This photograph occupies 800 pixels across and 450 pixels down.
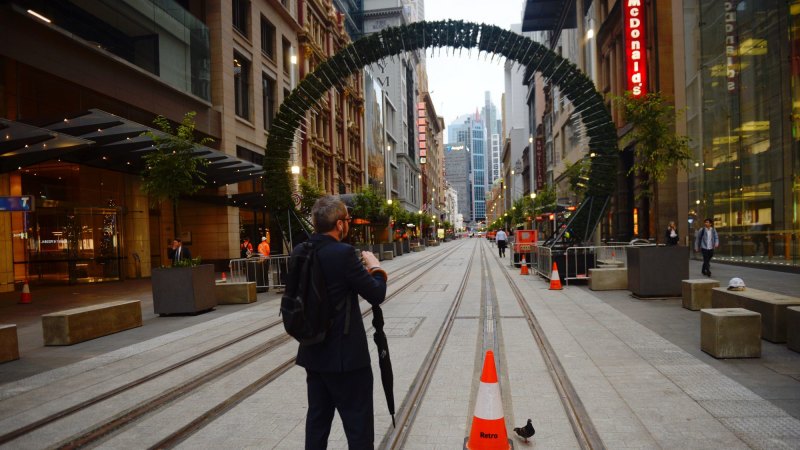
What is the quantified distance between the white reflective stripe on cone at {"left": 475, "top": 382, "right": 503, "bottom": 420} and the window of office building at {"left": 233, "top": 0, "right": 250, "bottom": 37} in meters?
30.1

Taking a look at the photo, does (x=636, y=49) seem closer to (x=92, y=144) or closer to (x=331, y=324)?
(x=92, y=144)

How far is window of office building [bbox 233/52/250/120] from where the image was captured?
29.6 meters

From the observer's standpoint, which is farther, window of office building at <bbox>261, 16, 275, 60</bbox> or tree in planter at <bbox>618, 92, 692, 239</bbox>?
window of office building at <bbox>261, 16, 275, 60</bbox>

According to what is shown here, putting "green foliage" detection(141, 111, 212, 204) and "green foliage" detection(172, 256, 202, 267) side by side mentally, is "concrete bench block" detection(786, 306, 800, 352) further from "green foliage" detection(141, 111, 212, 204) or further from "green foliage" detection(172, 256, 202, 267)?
"green foliage" detection(141, 111, 212, 204)

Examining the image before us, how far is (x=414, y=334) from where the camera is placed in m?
9.48

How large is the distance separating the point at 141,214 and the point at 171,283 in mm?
15101

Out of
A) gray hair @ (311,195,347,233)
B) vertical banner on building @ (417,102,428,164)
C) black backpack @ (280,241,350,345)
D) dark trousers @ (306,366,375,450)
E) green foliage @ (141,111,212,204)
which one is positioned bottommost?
dark trousers @ (306,366,375,450)

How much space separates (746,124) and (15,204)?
23.8 meters

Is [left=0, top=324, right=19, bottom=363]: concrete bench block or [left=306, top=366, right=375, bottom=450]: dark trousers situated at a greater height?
[left=306, top=366, right=375, bottom=450]: dark trousers

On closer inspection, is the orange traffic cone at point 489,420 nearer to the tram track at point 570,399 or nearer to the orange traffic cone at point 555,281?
the tram track at point 570,399

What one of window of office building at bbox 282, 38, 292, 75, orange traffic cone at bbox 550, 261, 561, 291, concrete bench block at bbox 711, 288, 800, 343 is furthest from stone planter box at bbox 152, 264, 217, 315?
window of office building at bbox 282, 38, 292, 75

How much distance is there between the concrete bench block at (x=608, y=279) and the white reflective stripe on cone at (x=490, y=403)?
469 inches

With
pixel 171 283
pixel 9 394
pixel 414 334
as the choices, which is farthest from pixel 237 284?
pixel 9 394

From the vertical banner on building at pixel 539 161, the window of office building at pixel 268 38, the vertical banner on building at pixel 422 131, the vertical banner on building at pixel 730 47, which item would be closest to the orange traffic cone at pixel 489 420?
the vertical banner on building at pixel 730 47
